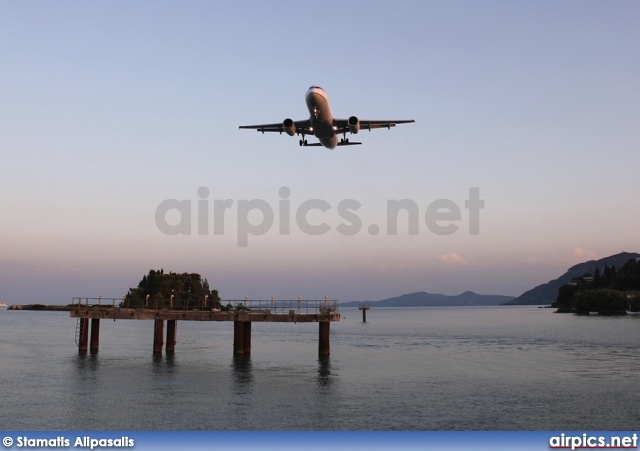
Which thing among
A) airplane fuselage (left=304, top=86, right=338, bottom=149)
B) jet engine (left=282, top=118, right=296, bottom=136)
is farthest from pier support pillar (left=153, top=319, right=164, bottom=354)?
airplane fuselage (left=304, top=86, right=338, bottom=149)

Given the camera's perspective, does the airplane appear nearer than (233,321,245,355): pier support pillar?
Yes

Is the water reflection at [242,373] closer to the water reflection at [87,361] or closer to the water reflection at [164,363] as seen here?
the water reflection at [164,363]

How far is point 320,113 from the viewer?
5306 centimetres

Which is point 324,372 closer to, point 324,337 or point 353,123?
point 324,337

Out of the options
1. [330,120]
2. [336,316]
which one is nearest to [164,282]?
[336,316]

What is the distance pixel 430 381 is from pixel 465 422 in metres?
16.3

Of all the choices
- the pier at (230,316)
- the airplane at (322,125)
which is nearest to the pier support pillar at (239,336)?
the pier at (230,316)

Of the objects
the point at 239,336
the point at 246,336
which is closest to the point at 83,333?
the point at 239,336

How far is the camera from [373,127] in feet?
202

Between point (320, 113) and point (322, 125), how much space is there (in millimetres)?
1764

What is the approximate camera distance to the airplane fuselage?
51.9 meters

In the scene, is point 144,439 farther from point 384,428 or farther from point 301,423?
point 384,428

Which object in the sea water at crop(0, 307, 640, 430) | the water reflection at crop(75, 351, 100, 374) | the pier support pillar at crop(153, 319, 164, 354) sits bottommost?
the sea water at crop(0, 307, 640, 430)

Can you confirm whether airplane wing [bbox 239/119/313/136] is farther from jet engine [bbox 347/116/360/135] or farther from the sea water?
the sea water
